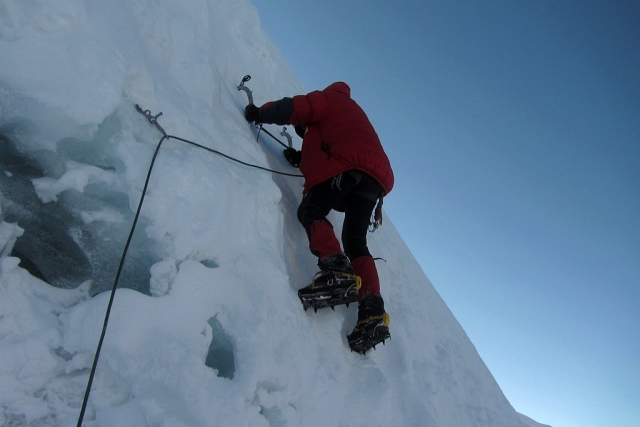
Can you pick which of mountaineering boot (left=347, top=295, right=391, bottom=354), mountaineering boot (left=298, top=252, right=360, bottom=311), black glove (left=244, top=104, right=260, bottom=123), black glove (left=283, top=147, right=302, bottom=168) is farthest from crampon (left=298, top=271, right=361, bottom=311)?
black glove (left=244, top=104, right=260, bottom=123)

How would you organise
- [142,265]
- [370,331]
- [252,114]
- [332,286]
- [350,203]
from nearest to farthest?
[142,265], [332,286], [370,331], [350,203], [252,114]

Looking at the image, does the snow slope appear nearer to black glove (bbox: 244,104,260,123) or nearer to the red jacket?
the red jacket

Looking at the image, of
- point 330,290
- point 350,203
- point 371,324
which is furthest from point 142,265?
point 350,203

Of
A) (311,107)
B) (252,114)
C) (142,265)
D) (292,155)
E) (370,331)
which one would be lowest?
(370,331)

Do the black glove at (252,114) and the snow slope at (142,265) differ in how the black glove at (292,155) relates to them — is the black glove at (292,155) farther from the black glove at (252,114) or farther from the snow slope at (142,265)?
the snow slope at (142,265)

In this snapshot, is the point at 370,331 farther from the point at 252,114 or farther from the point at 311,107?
the point at 252,114

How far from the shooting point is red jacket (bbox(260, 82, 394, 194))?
3076 millimetres

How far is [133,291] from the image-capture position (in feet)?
6.15

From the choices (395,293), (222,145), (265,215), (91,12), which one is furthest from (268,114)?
(395,293)

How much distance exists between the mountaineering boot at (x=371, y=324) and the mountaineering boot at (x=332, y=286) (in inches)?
5.1

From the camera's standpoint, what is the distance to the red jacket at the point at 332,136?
10.1ft

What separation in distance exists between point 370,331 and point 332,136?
139 centimetres

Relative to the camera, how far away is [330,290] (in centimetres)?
264

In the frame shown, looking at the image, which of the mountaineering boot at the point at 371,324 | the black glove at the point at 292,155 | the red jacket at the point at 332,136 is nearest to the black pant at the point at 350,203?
the red jacket at the point at 332,136
